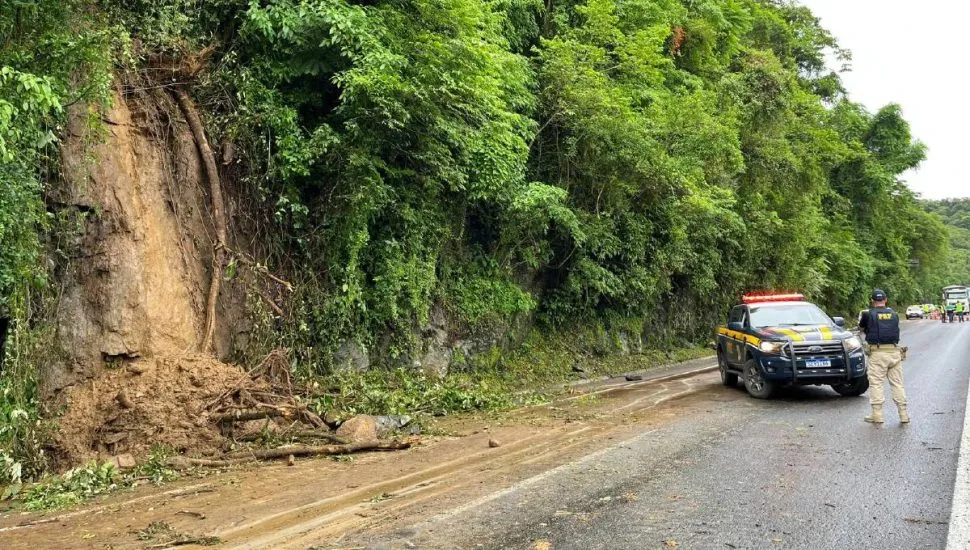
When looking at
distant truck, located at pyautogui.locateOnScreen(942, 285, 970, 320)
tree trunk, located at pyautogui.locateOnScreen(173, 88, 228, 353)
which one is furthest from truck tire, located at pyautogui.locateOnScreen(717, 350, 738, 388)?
distant truck, located at pyautogui.locateOnScreen(942, 285, 970, 320)

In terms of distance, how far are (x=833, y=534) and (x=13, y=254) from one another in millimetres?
8641

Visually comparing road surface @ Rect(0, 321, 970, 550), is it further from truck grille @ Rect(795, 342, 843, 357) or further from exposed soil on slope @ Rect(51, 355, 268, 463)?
truck grille @ Rect(795, 342, 843, 357)

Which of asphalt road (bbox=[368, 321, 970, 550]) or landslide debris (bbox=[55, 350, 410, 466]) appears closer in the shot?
asphalt road (bbox=[368, 321, 970, 550])

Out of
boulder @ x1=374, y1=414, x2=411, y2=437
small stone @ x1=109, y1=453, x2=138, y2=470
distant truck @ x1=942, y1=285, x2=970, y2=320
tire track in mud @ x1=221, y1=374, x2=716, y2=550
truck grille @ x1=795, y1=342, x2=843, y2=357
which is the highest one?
truck grille @ x1=795, y1=342, x2=843, y2=357

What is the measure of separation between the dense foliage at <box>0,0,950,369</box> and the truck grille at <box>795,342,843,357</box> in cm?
568

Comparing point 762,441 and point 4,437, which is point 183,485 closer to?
point 4,437

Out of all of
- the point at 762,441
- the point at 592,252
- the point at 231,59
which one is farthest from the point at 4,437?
the point at 592,252

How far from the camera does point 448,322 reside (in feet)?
45.8

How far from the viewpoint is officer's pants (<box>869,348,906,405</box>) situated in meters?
8.92

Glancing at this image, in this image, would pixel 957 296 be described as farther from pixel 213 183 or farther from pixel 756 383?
pixel 213 183

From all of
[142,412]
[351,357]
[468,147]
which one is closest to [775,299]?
[468,147]

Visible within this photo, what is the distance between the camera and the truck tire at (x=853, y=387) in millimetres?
11086

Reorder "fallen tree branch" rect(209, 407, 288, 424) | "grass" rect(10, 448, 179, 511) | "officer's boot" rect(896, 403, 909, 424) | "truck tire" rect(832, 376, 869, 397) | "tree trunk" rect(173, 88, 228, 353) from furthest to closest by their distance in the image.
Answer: "truck tire" rect(832, 376, 869, 397) → "tree trunk" rect(173, 88, 228, 353) → "officer's boot" rect(896, 403, 909, 424) → "fallen tree branch" rect(209, 407, 288, 424) → "grass" rect(10, 448, 179, 511)

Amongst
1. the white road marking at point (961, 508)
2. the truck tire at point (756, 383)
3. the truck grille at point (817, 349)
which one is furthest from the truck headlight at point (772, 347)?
the white road marking at point (961, 508)
